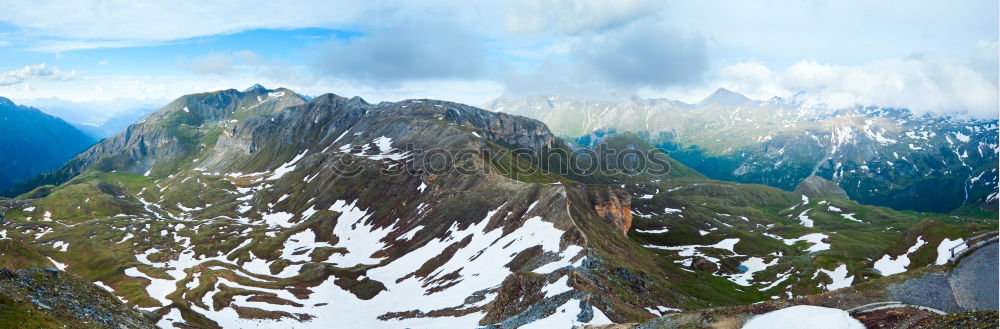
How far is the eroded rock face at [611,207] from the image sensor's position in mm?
145500

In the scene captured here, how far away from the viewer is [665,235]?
17988cm

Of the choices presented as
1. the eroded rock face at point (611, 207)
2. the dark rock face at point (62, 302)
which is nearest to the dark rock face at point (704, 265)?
the eroded rock face at point (611, 207)

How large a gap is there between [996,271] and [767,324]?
2910 centimetres

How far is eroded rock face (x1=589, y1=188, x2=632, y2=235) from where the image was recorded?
146m

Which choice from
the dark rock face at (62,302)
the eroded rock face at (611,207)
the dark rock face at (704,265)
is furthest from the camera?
the eroded rock face at (611,207)

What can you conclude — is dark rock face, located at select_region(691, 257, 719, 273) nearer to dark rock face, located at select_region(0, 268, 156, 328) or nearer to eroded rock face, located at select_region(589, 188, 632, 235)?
eroded rock face, located at select_region(589, 188, 632, 235)

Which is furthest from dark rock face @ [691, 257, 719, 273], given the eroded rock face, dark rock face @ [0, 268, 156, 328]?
dark rock face @ [0, 268, 156, 328]

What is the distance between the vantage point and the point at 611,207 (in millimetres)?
148250

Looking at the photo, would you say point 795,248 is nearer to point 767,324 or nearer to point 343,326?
point 343,326

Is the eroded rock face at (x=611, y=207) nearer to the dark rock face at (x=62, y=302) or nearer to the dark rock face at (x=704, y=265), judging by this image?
the dark rock face at (x=704, y=265)

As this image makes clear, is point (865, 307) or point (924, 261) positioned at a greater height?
point (865, 307)

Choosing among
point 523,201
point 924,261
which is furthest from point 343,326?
point 924,261

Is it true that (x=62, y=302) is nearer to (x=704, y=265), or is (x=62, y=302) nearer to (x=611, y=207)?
(x=611, y=207)

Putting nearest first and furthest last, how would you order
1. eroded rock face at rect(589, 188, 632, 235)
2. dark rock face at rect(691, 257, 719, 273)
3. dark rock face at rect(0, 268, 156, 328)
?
dark rock face at rect(0, 268, 156, 328) < dark rock face at rect(691, 257, 719, 273) < eroded rock face at rect(589, 188, 632, 235)
